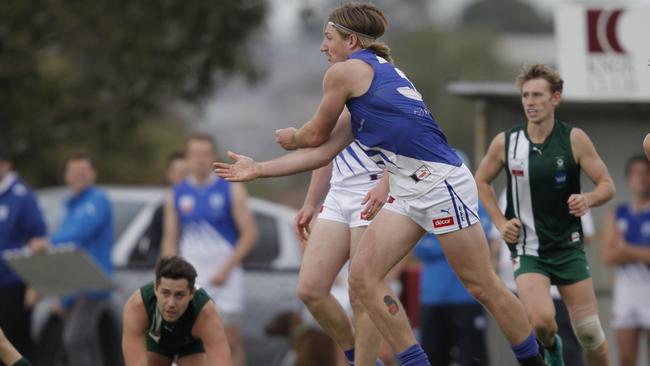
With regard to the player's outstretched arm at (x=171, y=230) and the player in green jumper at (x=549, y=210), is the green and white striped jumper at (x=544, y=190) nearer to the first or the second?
the player in green jumper at (x=549, y=210)

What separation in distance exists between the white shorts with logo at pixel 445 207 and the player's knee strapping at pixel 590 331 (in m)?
1.55

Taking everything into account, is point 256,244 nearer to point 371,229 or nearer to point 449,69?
point 371,229

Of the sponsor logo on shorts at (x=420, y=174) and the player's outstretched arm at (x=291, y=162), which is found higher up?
the player's outstretched arm at (x=291, y=162)

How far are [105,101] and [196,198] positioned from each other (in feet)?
25.5

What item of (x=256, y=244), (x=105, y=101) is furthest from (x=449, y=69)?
(x=256, y=244)

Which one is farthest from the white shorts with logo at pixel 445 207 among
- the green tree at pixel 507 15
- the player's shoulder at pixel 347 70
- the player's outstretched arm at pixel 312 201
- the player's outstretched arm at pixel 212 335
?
the green tree at pixel 507 15

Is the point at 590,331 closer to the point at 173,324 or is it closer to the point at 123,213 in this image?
the point at 173,324

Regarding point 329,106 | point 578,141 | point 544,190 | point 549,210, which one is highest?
point 329,106

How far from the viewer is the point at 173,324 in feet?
31.7

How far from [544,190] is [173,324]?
108 inches

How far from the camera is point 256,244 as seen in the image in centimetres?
1491

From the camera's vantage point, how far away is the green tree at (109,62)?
1953cm

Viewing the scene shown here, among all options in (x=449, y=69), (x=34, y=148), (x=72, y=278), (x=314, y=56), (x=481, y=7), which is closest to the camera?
(x=72, y=278)

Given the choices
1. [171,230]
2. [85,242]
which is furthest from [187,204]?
[85,242]
